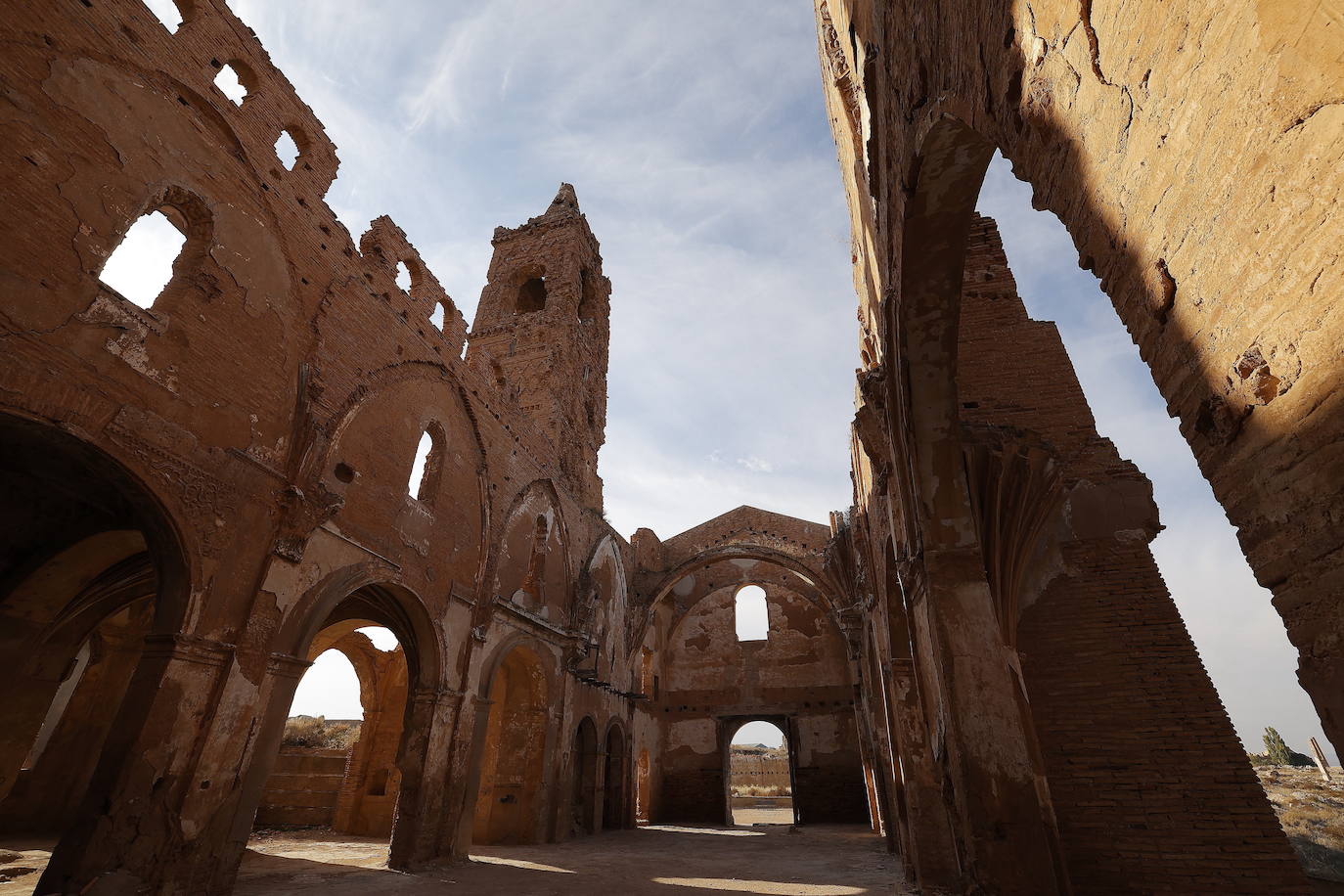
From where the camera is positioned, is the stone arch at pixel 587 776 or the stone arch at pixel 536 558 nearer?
the stone arch at pixel 536 558

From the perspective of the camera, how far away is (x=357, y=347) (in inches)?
346

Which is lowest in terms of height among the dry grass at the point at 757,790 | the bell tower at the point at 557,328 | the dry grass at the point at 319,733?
the dry grass at the point at 757,790

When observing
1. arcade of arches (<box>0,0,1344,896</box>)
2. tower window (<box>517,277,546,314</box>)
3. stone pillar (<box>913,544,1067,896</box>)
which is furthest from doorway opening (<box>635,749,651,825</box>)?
stone pillar (<box>913,544,1067,896</box>)

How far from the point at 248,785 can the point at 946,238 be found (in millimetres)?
8530

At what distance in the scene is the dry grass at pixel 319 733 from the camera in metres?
17.0

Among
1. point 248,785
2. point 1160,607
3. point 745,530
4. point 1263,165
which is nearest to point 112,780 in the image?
point 248,785

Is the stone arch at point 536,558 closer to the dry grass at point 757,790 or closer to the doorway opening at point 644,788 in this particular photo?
the doorway opening at point 644,788

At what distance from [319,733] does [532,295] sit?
46.7 ft

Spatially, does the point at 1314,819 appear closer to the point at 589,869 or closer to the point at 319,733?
the point at 589,869

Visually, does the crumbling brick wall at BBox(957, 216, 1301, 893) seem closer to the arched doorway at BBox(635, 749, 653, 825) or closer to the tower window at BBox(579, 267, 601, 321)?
the tower window at BBox(579, 267, 601, 321)

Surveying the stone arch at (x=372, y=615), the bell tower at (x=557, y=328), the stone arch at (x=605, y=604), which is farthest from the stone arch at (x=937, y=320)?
the stone arch at (x=605, y=604)

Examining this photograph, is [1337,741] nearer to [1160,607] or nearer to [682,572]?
[1160,607]

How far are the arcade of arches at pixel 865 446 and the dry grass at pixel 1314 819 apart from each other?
3548 millimetres

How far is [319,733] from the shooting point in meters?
18.4
